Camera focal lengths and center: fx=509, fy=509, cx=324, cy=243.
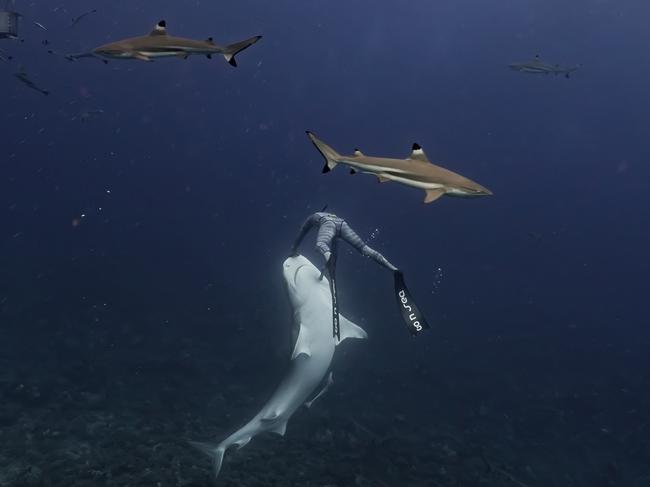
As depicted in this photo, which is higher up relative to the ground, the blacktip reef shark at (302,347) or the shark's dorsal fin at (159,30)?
the shark's dorsal fin at (159,30)

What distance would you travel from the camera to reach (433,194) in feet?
19.8

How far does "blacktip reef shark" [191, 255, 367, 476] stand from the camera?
938cm

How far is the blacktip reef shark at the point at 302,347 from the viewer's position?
9.38 meters

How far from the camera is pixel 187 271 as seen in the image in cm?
3534

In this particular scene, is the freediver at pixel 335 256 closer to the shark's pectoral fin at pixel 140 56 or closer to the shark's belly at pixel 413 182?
the shark's belly at pixel 413 182

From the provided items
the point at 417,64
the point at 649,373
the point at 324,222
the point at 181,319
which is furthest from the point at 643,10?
the point at 324,222

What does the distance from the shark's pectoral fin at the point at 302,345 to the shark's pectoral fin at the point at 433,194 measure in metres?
4.23

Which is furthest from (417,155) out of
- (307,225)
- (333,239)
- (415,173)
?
(307,225)

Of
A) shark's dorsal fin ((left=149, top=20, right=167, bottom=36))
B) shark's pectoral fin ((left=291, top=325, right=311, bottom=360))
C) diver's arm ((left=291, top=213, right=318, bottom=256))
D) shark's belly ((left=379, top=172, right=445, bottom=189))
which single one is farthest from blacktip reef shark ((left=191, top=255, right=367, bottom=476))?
shark's dorsal fin ((left=149, top=20, right=167, bottom=36))

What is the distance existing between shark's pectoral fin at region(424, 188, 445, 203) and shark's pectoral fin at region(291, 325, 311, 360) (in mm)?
4230

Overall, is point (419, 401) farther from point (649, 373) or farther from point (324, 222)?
point (649, 373)

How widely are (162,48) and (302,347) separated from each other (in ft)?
17.7

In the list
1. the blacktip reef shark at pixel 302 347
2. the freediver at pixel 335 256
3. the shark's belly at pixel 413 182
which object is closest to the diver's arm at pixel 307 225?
the freediver at pixel 335 256

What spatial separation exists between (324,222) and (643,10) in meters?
75.4
